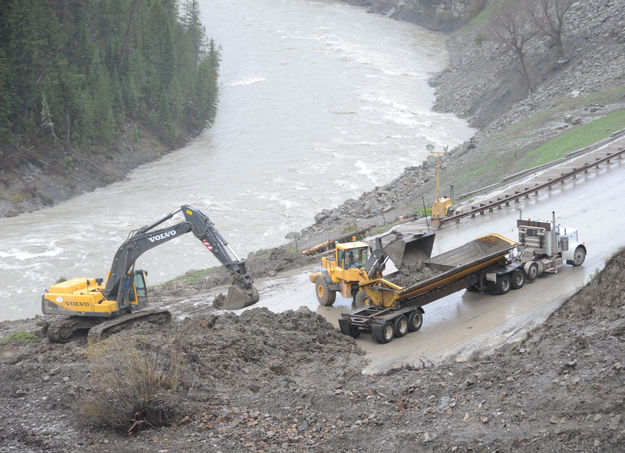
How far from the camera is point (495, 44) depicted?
248 ft

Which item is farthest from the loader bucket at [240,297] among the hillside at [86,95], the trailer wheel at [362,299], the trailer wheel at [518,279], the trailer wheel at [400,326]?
the hillside at [86,95]

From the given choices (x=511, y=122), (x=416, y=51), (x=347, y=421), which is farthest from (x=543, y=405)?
(x=416, y=51)

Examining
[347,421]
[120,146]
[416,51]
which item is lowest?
[347,421]

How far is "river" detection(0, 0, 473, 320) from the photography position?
116ft

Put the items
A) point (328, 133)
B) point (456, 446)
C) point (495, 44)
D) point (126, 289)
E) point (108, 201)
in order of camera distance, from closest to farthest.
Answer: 1. point (456, 446)
2. point (126, 289)
3. point (108, 201)
4. point (328, 133)
5. point (495, 44)

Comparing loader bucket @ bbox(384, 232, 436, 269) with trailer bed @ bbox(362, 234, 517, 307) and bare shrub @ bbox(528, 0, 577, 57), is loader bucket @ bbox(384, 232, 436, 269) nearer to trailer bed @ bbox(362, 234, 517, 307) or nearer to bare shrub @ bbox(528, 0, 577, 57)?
trailer bed @ bbox(362, 234, 517, 307)

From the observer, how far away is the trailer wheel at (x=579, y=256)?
74.0 feet

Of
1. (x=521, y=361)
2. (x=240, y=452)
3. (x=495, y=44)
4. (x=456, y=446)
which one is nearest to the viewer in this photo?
(x=456, y=446)

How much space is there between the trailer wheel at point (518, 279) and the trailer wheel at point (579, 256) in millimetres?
2054

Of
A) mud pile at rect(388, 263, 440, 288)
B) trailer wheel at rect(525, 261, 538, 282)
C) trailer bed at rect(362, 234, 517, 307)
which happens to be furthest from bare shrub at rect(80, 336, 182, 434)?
trailer wheel at rect(525, 261, 538, 282)

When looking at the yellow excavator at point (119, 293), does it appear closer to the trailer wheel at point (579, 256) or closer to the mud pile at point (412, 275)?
the mud pile at point (412, 275)

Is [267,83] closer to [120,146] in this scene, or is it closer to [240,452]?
[120,146]

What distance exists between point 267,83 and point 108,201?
36.4m

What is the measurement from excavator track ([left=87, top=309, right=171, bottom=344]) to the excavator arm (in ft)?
1.57
